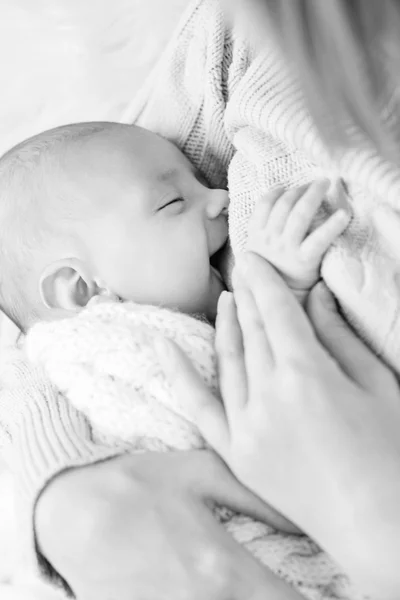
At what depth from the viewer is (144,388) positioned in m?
0.67

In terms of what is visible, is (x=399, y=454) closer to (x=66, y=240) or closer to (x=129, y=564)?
(x=129, y=564)

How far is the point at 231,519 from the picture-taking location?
0.64 metres

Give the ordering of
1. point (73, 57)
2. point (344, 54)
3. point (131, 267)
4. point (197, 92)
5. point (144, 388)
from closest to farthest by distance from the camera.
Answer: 1. point (344, 54)
2. point (144, 388)
3. point (131, 267)
4. point (197, 92)
5. point (73, 57)

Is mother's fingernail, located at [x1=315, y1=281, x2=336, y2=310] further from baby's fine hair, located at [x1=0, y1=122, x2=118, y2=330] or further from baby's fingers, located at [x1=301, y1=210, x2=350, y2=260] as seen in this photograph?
baby's fine hair, located at [x1=0, y1=122, x2=118, y2=330]

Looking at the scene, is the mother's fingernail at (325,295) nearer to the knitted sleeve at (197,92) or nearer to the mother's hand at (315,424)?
the mother's hand at (315,424)

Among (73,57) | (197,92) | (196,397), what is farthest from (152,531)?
(73,57)

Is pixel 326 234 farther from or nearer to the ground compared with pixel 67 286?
farther from the ground

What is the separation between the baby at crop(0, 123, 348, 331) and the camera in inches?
31.2

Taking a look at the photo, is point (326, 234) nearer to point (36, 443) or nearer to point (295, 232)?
point (295, 232)

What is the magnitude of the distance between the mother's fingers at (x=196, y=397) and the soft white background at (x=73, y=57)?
52cm

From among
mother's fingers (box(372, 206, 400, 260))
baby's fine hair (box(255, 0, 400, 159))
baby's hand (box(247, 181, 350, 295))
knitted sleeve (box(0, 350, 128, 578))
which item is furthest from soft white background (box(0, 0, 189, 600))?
baby's fine hair (box(255, 0, 400, 159))

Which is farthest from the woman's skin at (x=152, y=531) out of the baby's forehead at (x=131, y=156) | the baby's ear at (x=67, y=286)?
the baby's forehead at (x=131, y=156)

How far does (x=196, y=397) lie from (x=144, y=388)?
6cm

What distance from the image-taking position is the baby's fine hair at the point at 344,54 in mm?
413
